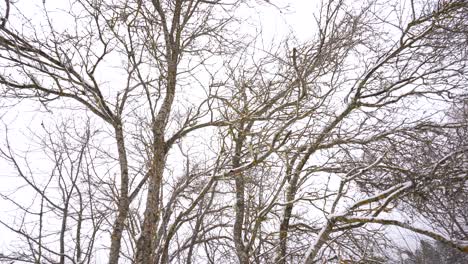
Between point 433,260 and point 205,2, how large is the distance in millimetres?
4750

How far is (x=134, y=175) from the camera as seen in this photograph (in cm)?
573

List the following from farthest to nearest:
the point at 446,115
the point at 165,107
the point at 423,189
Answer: the point at 446,115 < the point at 165,107 < the point at 423,189

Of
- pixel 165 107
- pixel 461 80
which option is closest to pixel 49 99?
pixel 165 107

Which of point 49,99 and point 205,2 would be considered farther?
point 205,2

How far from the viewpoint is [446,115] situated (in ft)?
16.8

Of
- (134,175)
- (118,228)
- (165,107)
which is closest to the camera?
(165,107)

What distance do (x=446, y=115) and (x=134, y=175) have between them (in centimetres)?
490

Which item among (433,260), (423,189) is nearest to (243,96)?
(423,189)

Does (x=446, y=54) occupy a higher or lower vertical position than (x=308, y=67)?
higher

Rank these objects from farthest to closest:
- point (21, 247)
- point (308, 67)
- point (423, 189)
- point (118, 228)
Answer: point (21, 247), point (118, 228), point (308, 67), point (423, 189)

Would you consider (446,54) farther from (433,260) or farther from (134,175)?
(134,175)

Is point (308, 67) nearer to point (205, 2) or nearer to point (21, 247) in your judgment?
point (205, 2)

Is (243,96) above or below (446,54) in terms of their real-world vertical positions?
below

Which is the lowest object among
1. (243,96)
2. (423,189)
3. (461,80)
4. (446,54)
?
(423,189)
